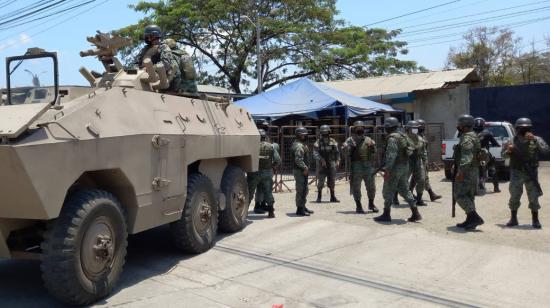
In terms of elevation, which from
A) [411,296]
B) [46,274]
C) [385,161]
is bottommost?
[411,296]

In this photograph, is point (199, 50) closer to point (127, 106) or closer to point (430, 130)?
point (430, 130)

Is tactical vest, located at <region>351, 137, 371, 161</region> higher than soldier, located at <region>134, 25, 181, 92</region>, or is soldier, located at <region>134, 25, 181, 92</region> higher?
soldier, located at <region>134, 25, 181, 92</region>

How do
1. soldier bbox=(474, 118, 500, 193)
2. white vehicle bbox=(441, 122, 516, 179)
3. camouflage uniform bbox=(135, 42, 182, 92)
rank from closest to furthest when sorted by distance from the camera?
1. camouflage uniform bbox=(135, 42, 182, 92)
2. soldier bbox=(474, 118, 500, 193)
3. white vehicle bbox=(441, 122, 516, 179)

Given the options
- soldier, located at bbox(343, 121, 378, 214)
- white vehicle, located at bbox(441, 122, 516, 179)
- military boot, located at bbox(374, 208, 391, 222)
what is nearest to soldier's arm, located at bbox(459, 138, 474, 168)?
military boot, located at bbox(374, 208, 391, 222)

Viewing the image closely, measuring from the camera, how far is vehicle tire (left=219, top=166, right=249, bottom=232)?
8.25 meters

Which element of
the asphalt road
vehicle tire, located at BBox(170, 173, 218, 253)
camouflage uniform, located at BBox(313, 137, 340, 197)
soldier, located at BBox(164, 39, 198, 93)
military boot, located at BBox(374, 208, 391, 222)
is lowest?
the asphalt road

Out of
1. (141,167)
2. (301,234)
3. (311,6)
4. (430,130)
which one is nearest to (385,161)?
(301,234)

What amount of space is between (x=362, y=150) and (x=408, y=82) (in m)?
13.3

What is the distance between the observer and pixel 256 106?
19.0m

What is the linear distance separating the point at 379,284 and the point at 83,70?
4612 millimetres

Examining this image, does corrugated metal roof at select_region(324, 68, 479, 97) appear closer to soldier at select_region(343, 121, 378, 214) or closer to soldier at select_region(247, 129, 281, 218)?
soldier at select_region(343, 121, 378, 214)

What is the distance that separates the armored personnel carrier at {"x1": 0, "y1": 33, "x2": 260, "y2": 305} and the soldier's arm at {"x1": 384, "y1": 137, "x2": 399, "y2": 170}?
9.57 feet

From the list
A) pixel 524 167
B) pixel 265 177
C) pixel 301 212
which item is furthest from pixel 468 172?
pixel 265 177

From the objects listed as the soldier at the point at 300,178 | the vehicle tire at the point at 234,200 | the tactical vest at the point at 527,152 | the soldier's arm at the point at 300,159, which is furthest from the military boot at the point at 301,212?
→ the tactical vest at the point at 527,152
